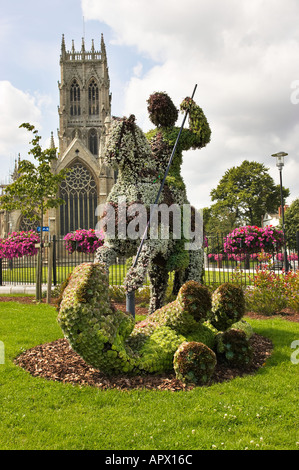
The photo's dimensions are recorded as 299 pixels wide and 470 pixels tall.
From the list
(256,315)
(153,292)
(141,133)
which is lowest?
(256,315)

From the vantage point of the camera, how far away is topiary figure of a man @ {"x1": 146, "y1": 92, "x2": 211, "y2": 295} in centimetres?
553

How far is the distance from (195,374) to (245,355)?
0.81 meters

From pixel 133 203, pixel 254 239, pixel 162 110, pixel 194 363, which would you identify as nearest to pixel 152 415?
pixel 194 363

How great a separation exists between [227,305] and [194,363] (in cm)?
A: 97

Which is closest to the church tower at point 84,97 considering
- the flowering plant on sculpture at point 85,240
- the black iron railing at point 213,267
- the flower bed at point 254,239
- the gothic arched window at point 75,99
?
the gothic arched window at point 75,99

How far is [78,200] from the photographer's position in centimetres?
4162

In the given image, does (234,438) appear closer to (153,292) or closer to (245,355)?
(245,355)

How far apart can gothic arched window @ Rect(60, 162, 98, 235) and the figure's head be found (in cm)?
3577

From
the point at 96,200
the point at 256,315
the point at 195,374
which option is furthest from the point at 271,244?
the point at 96,200

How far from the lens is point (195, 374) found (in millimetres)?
3703

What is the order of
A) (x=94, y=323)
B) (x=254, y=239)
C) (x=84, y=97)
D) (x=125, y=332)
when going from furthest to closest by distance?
1. (x=84, y=97)
2. (x=254, y=239)
3. (x=125, y=332)
4. (x=94, y=323)

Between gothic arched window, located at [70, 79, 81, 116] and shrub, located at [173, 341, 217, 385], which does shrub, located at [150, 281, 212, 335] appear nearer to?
shrub, located at [173, 341, 217, 385]

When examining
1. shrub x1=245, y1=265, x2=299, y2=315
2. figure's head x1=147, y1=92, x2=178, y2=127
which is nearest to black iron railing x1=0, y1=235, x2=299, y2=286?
shrub x1=245, y1=265, x2=299, y2=315

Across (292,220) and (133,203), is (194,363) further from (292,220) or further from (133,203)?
(292,220)
